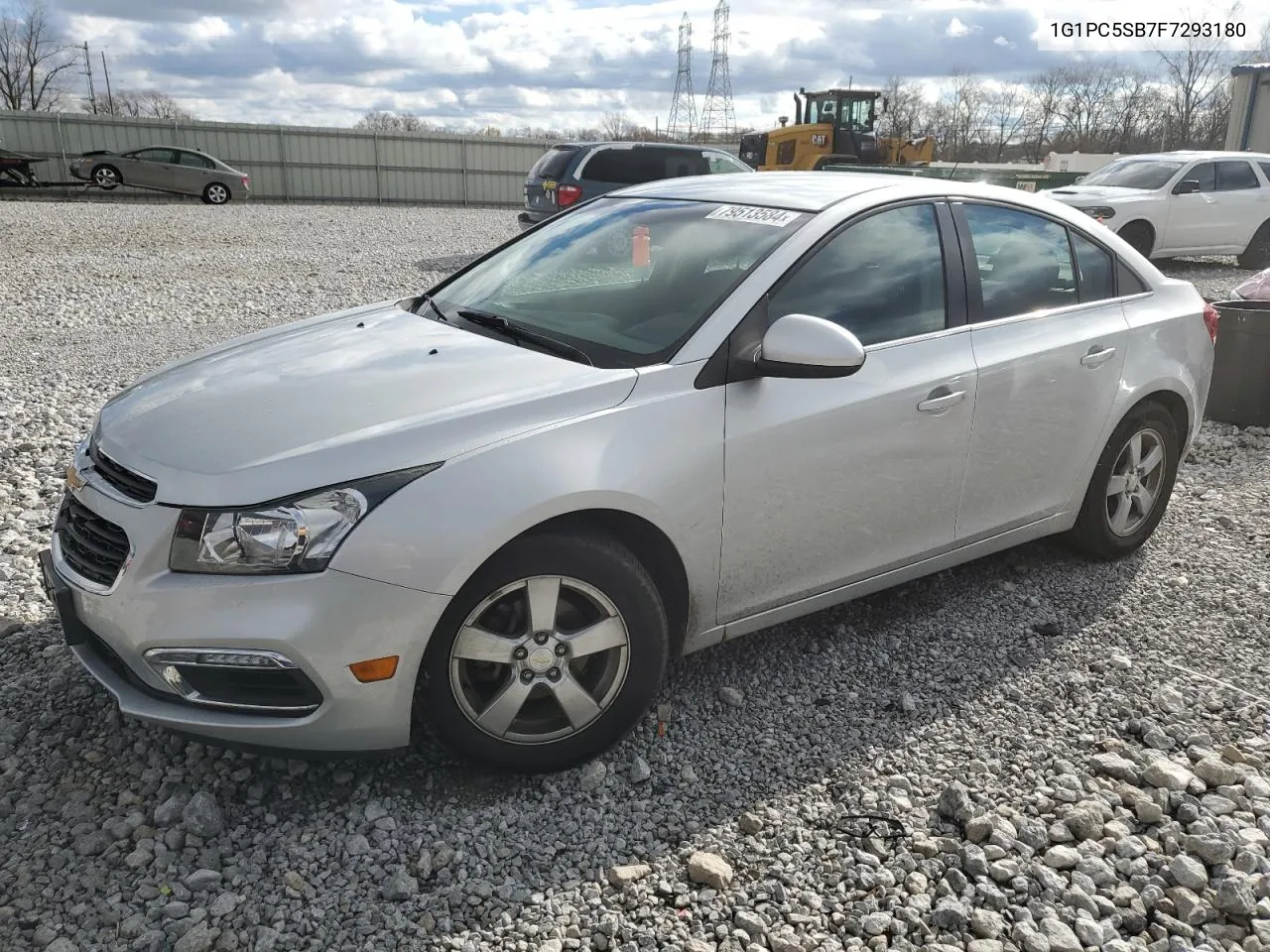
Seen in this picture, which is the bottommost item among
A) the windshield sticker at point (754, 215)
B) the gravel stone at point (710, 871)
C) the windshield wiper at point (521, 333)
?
the gravel stone at point (710, 871)

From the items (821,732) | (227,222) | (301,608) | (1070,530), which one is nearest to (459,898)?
(301,608)

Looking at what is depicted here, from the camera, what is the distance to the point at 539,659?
2791 mm

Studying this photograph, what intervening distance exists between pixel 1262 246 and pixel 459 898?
16.6 meters

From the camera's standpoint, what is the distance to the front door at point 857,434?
3.13 metres

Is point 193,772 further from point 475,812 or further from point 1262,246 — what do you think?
point 1262,246

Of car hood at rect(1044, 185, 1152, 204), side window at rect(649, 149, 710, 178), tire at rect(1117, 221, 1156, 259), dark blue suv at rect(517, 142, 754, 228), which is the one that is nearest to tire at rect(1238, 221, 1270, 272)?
tire at rect(1117, 221, 1156, 259)

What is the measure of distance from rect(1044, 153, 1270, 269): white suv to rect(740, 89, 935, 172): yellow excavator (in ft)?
34.8

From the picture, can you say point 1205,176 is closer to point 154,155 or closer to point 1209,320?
point 1209,320

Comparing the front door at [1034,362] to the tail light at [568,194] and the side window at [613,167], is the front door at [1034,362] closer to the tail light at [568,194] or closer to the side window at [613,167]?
the tail light at [568,194]

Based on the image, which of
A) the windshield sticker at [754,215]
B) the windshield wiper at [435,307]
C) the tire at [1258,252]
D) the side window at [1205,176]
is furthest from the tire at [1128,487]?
the tire at [1258,252]

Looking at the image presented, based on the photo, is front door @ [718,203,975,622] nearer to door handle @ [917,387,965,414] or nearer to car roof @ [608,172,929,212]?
door handle @ [917,387,965,414]

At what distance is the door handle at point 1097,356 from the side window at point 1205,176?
1203cm

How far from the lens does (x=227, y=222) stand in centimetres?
1944

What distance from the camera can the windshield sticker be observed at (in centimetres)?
348
